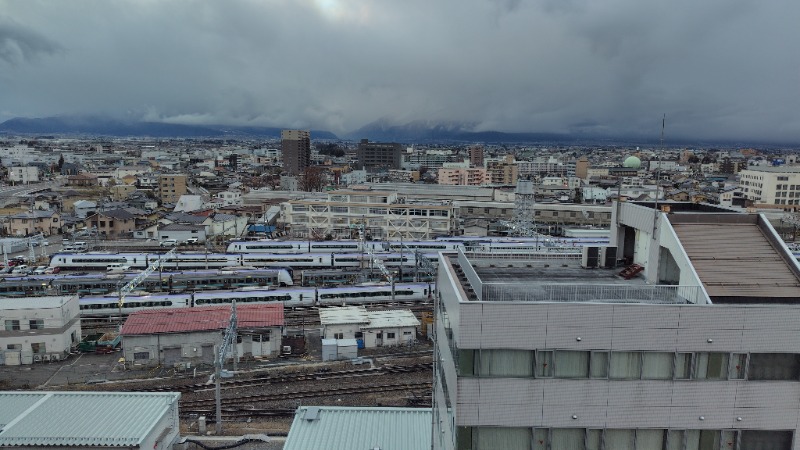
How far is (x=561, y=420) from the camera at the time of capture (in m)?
6.36

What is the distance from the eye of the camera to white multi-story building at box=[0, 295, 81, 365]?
19.1 meters

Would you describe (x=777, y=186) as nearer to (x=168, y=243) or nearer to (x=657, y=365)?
(x=168, y=243)

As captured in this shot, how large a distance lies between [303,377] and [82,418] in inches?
295

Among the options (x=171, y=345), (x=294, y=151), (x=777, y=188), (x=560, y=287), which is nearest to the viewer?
(x=560, y=287)

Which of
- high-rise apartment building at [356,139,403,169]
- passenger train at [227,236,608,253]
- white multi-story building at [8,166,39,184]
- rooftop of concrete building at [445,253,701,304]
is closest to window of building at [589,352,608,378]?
rooftop of concrete building at [445,253,701,304]

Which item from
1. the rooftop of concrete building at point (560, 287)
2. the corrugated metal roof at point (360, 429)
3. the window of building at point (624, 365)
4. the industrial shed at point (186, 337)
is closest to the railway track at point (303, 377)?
the industrial shed at point (186, 337)

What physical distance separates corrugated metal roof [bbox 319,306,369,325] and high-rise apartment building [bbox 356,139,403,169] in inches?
3550

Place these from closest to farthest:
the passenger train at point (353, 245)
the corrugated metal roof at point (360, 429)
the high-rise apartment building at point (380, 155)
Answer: the corrugated metal roof at point (360, 429) < the passenger train at point (353, 245) < the high-rise apartment building at point (380, 155)

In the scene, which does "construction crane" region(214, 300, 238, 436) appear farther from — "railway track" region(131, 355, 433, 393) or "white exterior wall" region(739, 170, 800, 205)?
"white exterior wall" region(739, 170, 800, 205)

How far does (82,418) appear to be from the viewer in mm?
11336

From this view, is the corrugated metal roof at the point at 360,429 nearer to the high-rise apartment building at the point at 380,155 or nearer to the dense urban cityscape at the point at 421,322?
the dense urban cityscape at the point at 421,322

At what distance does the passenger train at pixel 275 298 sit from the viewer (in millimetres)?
24172

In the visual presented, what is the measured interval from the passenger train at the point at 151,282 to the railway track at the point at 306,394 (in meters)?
12.4

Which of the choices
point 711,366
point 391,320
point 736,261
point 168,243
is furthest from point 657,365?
point 168,243
